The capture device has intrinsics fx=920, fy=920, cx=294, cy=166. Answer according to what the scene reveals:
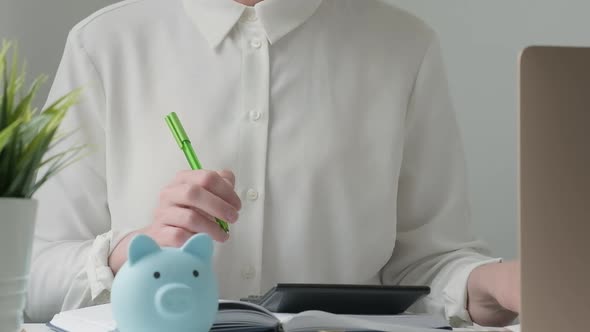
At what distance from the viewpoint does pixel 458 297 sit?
1.28 metres

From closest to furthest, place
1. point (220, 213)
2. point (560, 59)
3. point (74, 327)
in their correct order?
point (560, 59)
point (74, 327)
point (220, 213)

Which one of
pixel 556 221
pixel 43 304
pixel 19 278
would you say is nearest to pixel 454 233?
pixel 43 304

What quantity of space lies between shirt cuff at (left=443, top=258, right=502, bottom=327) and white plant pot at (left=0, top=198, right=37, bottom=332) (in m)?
0.66

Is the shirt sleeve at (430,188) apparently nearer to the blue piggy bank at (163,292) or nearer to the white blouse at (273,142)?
the white blouse at (273,142)

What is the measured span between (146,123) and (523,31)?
1.07 meters

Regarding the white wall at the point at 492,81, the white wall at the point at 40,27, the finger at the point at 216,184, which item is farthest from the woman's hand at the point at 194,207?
the white wall at the point at 492,81

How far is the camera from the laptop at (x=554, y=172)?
0.75 m

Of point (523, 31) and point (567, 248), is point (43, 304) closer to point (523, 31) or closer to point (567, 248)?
point (567, 248)

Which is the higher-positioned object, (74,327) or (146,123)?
(146,123)

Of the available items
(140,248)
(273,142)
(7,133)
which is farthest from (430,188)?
(7,133)

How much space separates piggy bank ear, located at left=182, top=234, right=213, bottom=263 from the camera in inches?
32.0

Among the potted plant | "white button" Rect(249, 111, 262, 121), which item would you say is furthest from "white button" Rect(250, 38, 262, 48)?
the potted plant

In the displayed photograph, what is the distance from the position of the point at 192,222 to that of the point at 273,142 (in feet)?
1.11

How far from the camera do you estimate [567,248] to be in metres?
0.75
